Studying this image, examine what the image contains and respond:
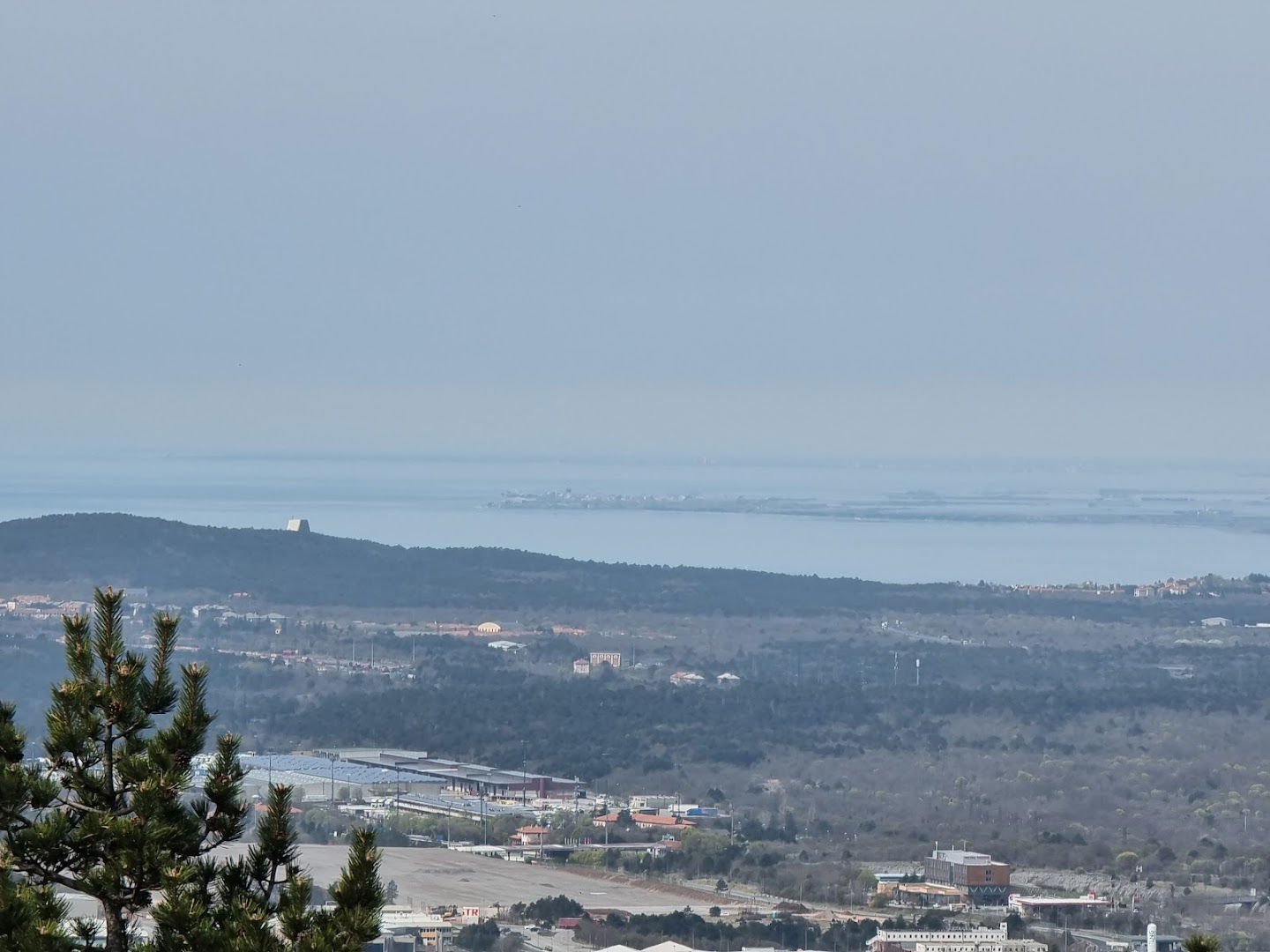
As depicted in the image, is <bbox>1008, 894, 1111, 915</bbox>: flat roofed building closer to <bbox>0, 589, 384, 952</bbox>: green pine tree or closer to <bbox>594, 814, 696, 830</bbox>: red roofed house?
<bbox>594, 814, 696, 830</bbox>: red roofed house

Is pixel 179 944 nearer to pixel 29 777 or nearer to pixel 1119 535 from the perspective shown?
pixel 29 777

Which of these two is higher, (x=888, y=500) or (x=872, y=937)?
(x=888, y=500)

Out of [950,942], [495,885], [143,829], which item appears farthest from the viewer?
[495,885]

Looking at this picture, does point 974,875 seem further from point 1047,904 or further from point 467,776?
point 467,776

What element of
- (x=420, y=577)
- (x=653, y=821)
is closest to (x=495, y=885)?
(x=653, y=821)

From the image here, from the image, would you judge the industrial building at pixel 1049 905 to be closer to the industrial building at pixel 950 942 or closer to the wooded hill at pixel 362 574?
the industrial building at pixel 950 942

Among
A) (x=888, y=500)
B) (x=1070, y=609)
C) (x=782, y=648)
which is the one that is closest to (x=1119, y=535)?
(x=888, y=500)

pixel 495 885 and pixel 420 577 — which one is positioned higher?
pixel 420 577
